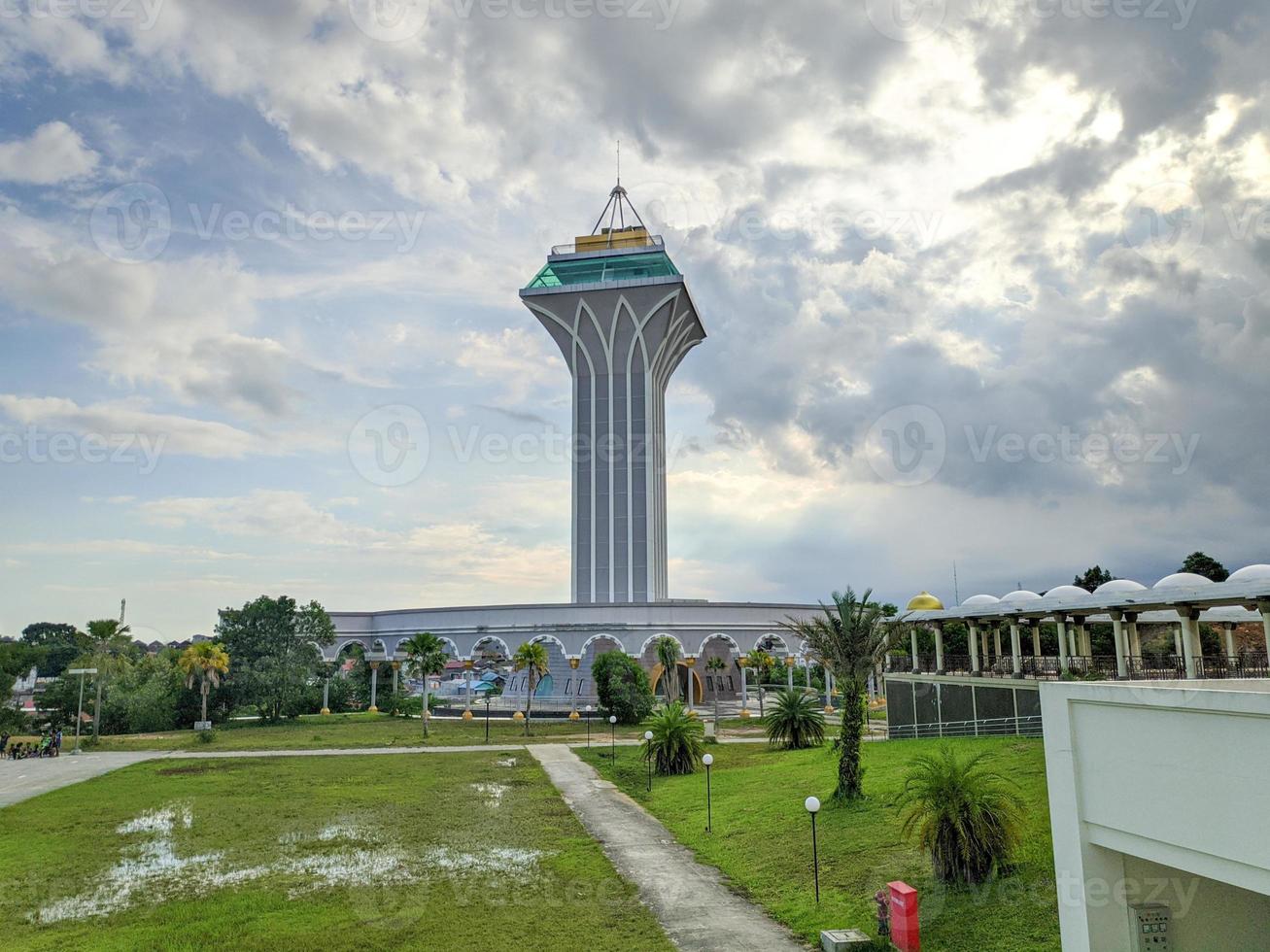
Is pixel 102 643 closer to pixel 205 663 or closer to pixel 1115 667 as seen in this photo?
pixel 205 663

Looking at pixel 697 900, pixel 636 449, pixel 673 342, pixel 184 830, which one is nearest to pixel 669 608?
pixel 636 449

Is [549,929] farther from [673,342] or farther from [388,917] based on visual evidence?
[673,342]

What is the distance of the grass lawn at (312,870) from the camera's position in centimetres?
1662

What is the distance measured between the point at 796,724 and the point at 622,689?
20208 millimetres

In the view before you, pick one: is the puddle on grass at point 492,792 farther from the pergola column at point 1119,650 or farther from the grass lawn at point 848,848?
the pergola column at point 1119,650

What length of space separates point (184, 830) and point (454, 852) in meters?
9.52

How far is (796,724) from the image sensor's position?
42.0 m

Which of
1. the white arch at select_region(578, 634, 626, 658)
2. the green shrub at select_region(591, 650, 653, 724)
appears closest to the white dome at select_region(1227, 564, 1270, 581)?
the green shrub at select_region(591, 650, 653, 724)

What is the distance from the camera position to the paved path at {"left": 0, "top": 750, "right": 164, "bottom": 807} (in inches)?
1372

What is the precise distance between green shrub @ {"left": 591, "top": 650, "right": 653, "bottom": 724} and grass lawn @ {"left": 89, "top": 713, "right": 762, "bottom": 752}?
74.8 inches

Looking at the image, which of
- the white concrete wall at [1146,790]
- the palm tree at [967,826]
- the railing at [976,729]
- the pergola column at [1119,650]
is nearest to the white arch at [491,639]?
the railing at [976,729]

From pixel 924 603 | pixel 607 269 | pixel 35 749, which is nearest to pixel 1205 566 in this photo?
pixel 924 603

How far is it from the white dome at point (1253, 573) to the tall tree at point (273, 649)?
2411 inches

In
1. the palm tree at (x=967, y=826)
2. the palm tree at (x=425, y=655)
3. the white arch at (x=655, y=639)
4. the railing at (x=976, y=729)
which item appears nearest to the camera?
the palm tree at (x=967, y=826)
